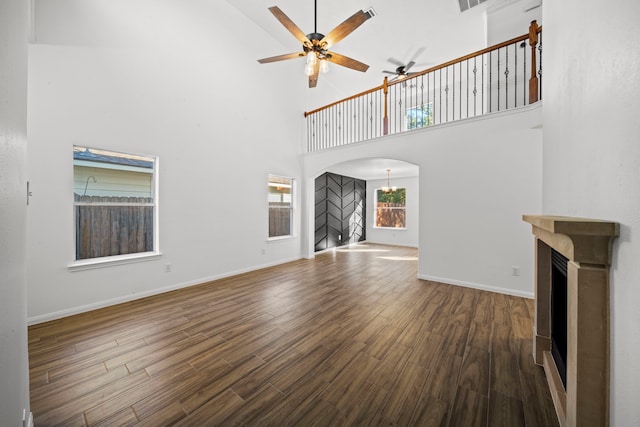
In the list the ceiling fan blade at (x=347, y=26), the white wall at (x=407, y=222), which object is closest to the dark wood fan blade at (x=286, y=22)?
the ceiling fan blade at (x=347, y=26)

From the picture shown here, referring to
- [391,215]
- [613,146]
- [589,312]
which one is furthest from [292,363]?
[391,215]

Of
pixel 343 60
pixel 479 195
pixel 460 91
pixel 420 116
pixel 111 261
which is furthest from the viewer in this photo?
pixel 420 116

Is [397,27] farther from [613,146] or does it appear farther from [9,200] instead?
[9,200]

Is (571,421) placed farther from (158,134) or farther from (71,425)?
(158,134)

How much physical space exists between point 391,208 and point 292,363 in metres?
7.83

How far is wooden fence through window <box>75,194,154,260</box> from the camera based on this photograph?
3146 millimetres

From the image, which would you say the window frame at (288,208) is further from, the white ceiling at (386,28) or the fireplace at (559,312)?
the fireplace at (559,312)

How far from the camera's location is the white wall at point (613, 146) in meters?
0.75

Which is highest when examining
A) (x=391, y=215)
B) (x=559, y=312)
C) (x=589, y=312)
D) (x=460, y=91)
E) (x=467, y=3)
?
(x=467, y=3)

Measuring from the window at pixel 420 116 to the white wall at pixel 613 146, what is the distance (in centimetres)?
731

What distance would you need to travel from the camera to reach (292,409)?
1557mm

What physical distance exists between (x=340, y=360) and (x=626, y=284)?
5.97 ft

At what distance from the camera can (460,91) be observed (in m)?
3.76

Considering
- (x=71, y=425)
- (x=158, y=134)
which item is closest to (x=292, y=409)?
(x=71, y=425)
